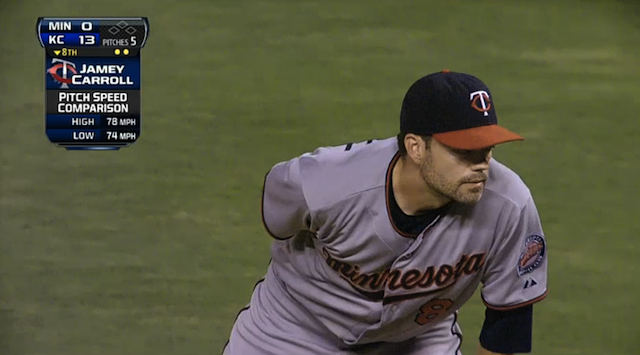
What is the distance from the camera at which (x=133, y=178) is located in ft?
14.4

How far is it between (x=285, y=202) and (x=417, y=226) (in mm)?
381

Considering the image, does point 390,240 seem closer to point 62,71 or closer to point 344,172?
point 344,172

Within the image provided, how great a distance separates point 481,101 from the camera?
7.66 feet

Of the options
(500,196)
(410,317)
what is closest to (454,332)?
(410,317)

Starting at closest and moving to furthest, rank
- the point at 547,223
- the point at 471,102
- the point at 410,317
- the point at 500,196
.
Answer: the point at 471,102 → the point at 500,196 → the point at 410,317 → the point at 547,223

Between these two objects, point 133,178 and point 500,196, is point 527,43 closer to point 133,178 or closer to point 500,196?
point 133,178

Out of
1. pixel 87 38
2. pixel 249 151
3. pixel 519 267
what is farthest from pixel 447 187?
pixel 87 38

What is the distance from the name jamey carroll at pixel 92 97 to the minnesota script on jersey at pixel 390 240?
1.99 m

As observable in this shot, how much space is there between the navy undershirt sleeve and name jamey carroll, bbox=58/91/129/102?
8.08 feet

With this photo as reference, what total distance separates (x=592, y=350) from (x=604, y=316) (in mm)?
182

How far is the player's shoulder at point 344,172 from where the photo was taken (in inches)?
100
